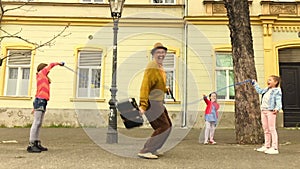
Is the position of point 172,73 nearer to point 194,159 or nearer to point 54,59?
point 54,59

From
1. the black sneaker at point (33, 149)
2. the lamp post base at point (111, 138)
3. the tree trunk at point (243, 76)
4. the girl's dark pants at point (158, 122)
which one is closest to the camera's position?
the girl's dark pants at point (158, 122)

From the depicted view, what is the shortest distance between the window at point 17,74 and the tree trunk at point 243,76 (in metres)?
10.1

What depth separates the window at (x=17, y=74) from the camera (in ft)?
44.4

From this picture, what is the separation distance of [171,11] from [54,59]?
6.09 meters

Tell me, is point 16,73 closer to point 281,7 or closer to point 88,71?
point 88,71

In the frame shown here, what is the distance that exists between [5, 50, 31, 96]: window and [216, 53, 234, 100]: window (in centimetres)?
897

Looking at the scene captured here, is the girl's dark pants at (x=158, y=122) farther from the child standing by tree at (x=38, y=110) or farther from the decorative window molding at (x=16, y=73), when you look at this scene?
the decorative window molding at (x=16, y=73)

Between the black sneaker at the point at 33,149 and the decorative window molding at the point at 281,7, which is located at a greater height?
the decorative window molding at the point at 281,7

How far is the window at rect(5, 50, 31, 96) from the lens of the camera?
1352cm

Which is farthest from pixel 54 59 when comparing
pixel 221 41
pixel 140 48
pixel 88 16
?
pixel 221 41

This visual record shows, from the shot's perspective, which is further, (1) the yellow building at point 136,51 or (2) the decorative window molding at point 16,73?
(2) the decorative window molding at point 16,73

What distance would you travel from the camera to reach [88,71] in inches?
541

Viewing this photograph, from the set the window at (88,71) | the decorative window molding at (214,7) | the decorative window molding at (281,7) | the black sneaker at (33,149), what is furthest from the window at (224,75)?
the black sneaker at (33,149)

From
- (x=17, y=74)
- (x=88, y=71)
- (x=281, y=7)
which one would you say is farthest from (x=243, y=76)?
(x=17, y=74)
